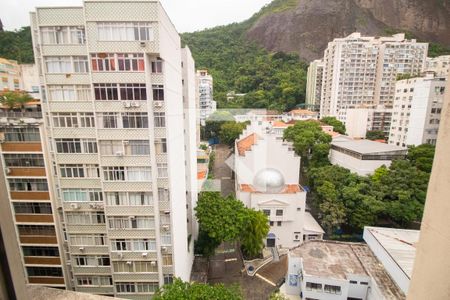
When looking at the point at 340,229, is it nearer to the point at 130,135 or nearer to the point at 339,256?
the point at 339,256

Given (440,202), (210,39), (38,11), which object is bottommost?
(440,202)

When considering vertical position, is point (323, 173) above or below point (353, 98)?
below

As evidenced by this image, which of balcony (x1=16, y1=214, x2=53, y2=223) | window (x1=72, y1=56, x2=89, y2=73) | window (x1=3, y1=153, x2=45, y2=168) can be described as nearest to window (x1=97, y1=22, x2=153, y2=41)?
window (x1=72, y1=56, x2=89, y2=73)

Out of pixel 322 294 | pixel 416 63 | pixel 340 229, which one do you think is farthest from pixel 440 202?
pixel 416 63

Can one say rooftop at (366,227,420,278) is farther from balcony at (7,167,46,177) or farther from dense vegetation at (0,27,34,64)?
dense vegetation at (0,27,34,64)

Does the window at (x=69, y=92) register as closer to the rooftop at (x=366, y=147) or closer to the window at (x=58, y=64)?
the window at (x=58, y=64)

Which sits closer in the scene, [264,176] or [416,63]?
[264,176]

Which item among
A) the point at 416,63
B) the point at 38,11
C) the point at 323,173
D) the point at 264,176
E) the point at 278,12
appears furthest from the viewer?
the point at 278,12

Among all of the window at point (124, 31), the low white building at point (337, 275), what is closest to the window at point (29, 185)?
the window at point (124, 31)

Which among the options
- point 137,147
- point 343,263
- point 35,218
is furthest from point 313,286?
point 35,218
